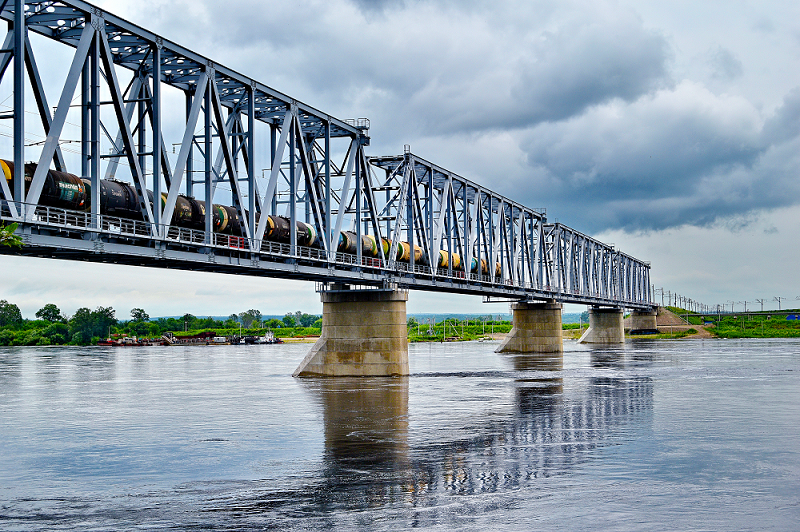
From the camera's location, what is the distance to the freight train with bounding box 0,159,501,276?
3491cm

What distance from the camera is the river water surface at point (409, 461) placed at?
59.2 feet

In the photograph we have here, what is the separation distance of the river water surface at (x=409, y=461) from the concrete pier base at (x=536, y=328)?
2735 inches

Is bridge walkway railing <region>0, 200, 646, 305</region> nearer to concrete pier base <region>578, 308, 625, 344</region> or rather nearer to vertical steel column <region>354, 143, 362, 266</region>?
vertical steel column <region>354, 143, 362, 266</region>

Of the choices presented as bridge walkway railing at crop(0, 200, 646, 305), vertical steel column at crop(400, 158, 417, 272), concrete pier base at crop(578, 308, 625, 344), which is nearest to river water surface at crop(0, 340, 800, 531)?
bridge walkway railing at crop(0, 200, 646, 305)

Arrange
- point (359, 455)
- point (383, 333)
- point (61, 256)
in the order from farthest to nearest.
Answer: point (383, 333) < point (61, 256) < point (359, 455)

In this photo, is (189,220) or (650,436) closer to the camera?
(650,436)

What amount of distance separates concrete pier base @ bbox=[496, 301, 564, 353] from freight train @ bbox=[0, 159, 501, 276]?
5637 cm

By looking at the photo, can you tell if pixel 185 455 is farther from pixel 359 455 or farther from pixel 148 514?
pixel 148 514

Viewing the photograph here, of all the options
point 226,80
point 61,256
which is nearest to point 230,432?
point 61,256

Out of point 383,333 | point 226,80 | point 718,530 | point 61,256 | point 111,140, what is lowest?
point 718,530

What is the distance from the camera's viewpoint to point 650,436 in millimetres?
29844

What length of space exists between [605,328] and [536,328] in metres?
65.2

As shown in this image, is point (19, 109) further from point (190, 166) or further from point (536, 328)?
point (536, 328)

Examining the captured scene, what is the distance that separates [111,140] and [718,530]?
3510cm
